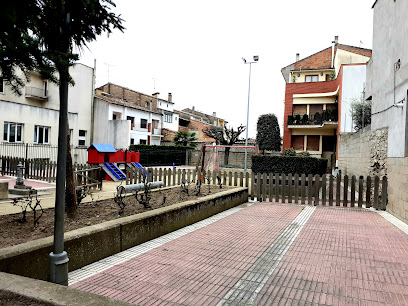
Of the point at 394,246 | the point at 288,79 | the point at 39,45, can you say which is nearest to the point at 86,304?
the point at 39,45

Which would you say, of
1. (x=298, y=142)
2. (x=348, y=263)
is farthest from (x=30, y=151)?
(x=298, y=142)

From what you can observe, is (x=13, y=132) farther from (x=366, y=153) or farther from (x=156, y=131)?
(x=156, y=131)

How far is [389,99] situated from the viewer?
388 inches

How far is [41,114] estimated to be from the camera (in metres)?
25.9

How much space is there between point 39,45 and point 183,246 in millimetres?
3799

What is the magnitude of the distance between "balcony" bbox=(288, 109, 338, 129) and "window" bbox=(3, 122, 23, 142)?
2673cm

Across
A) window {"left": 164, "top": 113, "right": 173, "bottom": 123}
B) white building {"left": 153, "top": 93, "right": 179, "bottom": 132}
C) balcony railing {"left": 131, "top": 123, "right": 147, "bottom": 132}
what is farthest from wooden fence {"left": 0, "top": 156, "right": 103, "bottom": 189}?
window {"left": 164, "top": 113, "right": 173, "bottom": 123}

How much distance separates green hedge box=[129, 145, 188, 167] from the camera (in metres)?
34.6

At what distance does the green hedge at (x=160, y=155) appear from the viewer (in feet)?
113

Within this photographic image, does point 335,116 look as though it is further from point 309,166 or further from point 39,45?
point 39,45

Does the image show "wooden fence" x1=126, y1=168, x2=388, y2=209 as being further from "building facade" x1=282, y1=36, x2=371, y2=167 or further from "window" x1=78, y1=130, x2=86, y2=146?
"window" x1=78, y1=130, x2=86, y2=146

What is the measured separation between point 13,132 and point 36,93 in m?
8.23

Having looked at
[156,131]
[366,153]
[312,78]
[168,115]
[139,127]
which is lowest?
[366,153]

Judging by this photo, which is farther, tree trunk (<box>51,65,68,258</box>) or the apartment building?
the apartment building
